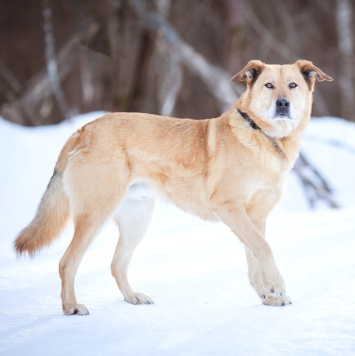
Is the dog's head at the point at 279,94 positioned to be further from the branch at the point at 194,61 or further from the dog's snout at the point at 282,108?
the branch at the point at 194,61

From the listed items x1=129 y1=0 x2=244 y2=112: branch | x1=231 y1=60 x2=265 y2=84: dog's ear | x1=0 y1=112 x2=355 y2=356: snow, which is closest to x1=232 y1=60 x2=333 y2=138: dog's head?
x1=231 y1=60 x2=265 y2=84: dog's ear

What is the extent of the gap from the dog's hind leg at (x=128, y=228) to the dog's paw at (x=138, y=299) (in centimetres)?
15

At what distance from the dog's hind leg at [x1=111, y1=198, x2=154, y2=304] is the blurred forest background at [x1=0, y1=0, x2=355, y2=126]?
448 centimetres

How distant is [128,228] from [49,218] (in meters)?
0.62

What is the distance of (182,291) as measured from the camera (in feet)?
A: 13.9

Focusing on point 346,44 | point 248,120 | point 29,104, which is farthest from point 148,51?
point 248,120

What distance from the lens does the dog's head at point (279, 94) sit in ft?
13.6

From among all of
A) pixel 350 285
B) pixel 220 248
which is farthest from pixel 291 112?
pixel 220 248

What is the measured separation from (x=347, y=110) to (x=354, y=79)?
136 inches

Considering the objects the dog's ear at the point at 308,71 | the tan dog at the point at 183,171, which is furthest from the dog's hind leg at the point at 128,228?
the dog's ear at the point at 308,71

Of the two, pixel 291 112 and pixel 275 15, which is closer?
pixel 291 112

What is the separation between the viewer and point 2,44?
17.6m

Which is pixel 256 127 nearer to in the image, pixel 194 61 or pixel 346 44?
pixel 194 61

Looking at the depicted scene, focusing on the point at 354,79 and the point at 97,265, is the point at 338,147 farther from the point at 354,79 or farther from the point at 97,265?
the point at 354,79
